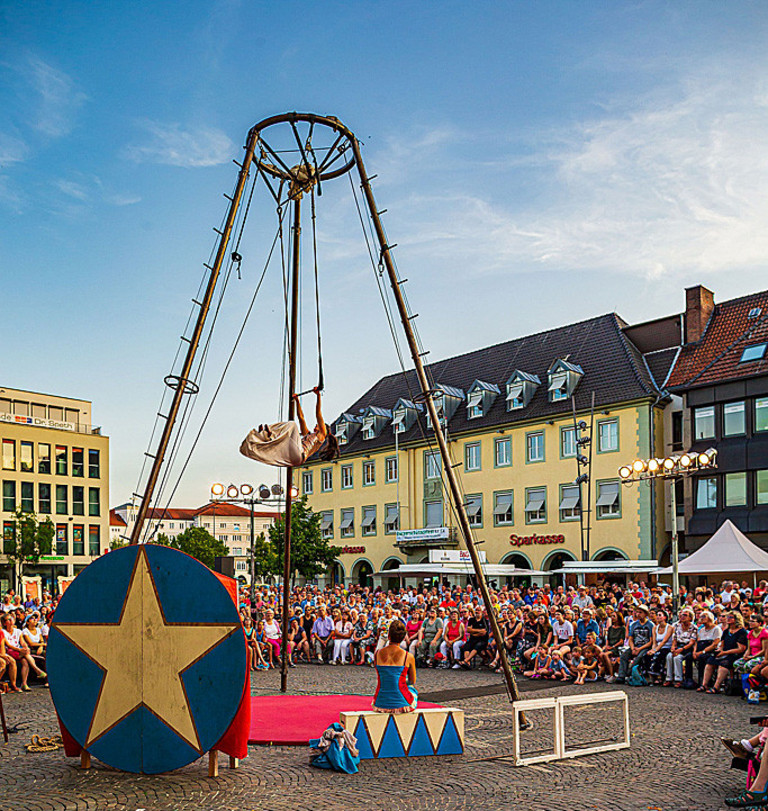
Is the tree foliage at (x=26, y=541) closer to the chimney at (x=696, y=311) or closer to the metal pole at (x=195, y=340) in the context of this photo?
the chimney at (x=696, y=311)

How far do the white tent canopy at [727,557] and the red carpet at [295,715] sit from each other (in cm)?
1368

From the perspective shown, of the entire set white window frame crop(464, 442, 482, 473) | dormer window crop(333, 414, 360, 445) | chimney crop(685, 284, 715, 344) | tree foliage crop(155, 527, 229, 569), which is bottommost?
tree foliage crop(155, 527, 229, 569)

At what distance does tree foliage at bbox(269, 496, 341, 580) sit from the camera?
5178 cm

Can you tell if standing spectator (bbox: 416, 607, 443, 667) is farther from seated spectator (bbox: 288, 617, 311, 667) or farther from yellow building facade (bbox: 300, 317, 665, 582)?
yellow building facade (bbox: 300, 317, 665, 582)

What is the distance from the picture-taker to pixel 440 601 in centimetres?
2541

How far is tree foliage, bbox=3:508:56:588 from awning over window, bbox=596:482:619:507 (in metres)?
32.5

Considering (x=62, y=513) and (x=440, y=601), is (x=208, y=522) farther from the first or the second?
(x=440, y=601)

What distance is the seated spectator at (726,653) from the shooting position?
1557 centimetres

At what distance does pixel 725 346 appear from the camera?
40.0m

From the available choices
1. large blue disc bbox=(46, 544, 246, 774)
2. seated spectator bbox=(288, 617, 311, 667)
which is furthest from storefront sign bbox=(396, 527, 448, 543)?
large blue disc bbox=(46, 544, 246, 774)

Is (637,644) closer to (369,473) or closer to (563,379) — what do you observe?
(563,379)

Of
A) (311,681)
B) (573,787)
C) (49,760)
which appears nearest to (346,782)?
(573,787)

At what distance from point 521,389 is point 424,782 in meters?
39.1

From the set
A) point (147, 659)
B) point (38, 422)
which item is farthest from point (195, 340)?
point (38, 422)
